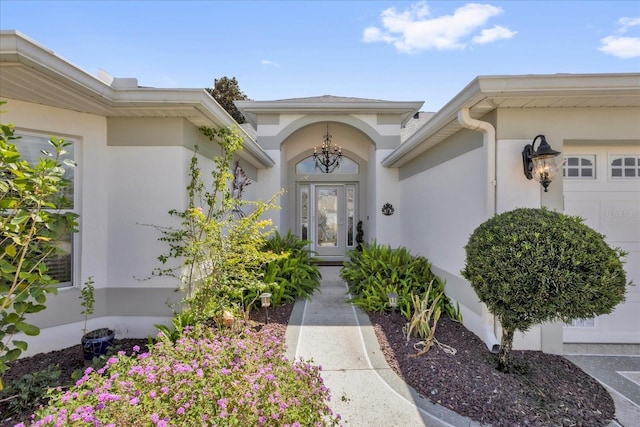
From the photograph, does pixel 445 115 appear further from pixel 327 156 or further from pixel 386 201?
pixel 327 156

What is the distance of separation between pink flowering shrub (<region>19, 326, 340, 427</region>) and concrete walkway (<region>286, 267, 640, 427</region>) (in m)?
0.39

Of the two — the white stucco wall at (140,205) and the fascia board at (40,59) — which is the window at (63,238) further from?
the fascia board at (40,59)

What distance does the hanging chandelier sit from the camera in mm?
8859

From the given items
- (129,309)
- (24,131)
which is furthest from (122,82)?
(129,309)

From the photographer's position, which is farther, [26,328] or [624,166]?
[624,166]

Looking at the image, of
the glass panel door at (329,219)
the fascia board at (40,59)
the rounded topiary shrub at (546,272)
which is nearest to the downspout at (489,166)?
the rounded topiary shrub at (546,272)

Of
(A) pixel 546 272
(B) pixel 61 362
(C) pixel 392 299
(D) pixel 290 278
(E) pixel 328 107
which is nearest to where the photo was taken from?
(A) pixel 546 272

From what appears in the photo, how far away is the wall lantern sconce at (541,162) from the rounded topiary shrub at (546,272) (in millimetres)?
613

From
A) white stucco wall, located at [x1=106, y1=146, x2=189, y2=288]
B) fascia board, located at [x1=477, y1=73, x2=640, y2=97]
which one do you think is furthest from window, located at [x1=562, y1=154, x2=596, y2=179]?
white stucco wall, located at [x1=106, y1=146, x2=189, y2=288]

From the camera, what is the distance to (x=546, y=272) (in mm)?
2627

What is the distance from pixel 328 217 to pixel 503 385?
7103mm

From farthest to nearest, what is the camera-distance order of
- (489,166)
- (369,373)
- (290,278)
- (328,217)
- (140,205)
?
(328,217) → (290,278) → (140,205) → (489,166) → (369,373)

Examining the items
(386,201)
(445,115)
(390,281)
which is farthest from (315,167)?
(445,115)

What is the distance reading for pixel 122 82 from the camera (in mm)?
3531
